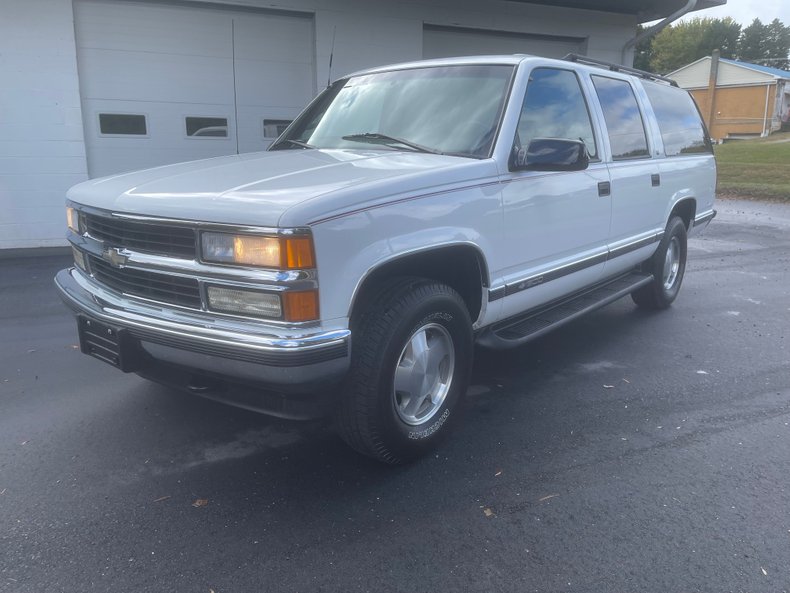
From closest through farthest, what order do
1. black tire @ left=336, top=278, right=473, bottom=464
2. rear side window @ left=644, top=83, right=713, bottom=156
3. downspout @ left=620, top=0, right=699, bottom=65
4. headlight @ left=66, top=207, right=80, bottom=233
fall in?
1. black tire @ left=336, top=278, right=473, bottom=464
2. headlight @ left=66, top=207, right=80, bottom=233
3. rear side window @ left=644, top=83, right=713, bottom=156
4. downspout @ left=620, top=0, right=699, bottom=65

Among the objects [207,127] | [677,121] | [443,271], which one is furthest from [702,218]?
[207,127]

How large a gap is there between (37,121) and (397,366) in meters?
7.66

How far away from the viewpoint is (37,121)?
875 cm

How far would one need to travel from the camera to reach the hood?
9.05 ft

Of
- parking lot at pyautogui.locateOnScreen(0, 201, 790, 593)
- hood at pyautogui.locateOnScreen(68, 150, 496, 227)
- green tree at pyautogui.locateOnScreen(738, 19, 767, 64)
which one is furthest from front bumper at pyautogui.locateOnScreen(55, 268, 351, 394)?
green tree at pyautogui.locateOnScreen(738, 19, 767, 64)

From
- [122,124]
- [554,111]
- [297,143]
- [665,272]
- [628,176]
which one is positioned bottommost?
[665,272]

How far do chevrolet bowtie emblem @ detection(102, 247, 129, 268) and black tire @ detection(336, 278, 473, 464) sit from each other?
1.15 m

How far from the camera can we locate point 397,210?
306 cm

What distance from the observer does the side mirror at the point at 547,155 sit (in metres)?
3.74

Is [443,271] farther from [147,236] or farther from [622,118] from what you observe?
[622,118]

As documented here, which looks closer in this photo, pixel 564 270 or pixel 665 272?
pixel 564 270

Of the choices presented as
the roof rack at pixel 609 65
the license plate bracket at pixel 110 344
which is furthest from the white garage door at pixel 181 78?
the license plate bracket at pixel 110 344

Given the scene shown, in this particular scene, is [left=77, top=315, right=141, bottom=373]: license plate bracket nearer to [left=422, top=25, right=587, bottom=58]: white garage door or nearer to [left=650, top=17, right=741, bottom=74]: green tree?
[left=422, top=25, right=587, bottom=58]: white garage door

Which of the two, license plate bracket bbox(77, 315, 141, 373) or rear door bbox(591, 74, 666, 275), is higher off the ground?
rear door bbox(591, 74, 666, 275)
